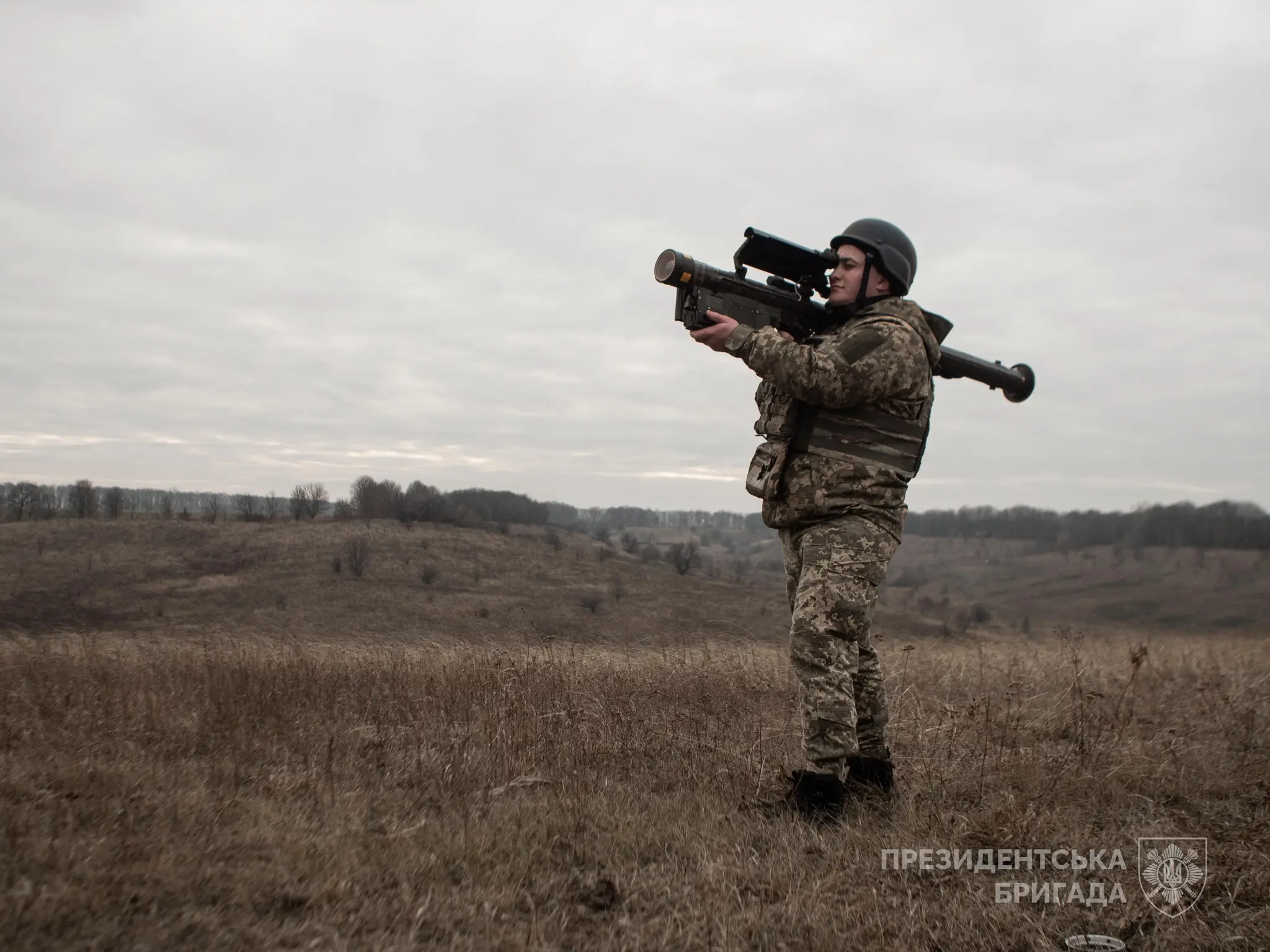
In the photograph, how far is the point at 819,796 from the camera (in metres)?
3.53

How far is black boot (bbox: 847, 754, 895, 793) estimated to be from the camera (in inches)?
155

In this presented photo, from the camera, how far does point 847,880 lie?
9.57 ft

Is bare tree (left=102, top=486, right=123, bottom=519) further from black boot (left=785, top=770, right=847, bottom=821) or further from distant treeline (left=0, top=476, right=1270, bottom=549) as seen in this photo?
black boot (left=785, top=770, right=847, bottom=821)

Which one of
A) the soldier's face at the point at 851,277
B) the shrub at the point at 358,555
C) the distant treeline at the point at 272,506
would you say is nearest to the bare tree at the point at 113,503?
the distant treeline at the point at 272,506

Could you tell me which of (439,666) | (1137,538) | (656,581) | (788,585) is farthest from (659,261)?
(1137,538)

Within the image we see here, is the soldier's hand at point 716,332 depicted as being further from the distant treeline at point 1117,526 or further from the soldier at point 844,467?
the distant treeline at point 1117,526

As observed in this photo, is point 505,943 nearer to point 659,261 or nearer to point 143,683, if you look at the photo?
point 659,261

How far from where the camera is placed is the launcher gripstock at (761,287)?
159 inches

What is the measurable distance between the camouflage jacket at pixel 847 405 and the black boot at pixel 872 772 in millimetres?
1135

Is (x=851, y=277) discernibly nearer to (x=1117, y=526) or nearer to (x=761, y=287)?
(x=761, y=287)

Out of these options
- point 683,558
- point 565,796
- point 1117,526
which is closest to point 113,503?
point 683,558

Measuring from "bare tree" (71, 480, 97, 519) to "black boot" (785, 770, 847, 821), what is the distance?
6432 centimetres

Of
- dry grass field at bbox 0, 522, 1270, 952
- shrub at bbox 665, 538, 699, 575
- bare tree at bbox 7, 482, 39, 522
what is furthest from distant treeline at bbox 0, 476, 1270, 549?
dry grass field at bbox 0, 522, 1270, 952

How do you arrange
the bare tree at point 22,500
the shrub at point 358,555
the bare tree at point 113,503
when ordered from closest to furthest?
the shrub at point 358,555 → the bare tree at point 22,500 → the bare tree at point 113,503
